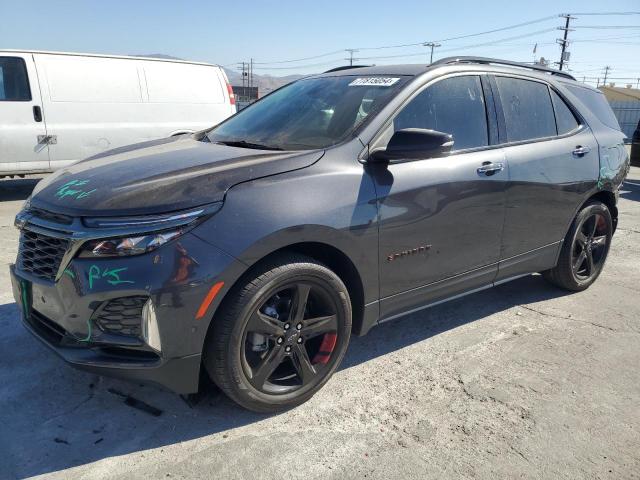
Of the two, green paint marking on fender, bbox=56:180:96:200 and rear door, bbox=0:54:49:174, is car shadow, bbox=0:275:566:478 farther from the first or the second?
rear door, bbox=0:54:49:174

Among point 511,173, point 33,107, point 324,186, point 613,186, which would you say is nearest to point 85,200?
point 324,186

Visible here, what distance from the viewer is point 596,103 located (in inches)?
182

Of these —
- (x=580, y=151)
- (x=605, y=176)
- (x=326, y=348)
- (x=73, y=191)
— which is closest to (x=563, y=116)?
(x=580, y=151)

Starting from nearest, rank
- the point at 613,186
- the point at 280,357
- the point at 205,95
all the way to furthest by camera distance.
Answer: the point at 280,357 < the point at 613,186 < the point at 205,95

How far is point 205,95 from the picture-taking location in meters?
9.22

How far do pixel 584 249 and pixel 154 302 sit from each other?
3753 millimetres

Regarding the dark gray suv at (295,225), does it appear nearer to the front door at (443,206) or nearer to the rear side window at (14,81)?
the front door at (443,206)

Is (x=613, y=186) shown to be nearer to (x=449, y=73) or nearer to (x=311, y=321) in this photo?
(x=449, y=73)

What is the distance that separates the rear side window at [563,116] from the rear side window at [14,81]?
276 inches

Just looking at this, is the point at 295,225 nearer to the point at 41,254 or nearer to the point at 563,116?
the point at 41,254

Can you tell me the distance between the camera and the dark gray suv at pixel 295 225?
7.55 ft

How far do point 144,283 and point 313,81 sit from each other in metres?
2.18

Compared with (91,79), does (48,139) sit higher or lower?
lower

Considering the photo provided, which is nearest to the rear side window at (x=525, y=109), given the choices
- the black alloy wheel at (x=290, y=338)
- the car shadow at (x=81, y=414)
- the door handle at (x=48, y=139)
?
the car shadow at (x=81, y=414)
